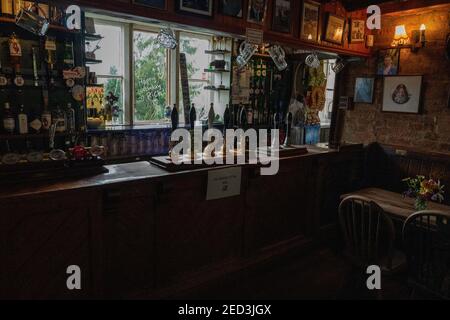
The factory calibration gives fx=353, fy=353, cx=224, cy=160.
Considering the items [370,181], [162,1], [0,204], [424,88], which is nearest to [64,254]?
[0,204]

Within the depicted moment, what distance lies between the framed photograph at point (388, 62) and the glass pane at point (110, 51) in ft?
11.6

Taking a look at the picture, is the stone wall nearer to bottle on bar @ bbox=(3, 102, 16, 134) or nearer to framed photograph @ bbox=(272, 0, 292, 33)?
framed photograph @ bbox=(272, 0, 292, 33)

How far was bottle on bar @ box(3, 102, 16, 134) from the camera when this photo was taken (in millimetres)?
3836

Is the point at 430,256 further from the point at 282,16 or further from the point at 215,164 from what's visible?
the point at 282,16

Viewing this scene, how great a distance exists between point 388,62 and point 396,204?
1953mm

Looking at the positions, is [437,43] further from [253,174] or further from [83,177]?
[83,177]

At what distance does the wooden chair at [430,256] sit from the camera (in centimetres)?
220

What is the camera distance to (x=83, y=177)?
2.30 m

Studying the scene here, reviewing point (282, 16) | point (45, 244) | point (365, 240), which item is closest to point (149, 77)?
point (282, 16)

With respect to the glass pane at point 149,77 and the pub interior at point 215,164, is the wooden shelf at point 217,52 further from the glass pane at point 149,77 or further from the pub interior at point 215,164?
the glass pane at point 149,77

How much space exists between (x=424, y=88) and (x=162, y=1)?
3023mm

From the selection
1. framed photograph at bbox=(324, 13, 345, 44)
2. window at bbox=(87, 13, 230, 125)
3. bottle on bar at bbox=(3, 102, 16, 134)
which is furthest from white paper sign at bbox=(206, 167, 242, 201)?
window at bbox=(87, 13, 230, 125)

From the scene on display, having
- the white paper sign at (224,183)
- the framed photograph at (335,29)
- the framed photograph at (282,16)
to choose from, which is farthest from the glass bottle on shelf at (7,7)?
the framed photograph at (335,29)

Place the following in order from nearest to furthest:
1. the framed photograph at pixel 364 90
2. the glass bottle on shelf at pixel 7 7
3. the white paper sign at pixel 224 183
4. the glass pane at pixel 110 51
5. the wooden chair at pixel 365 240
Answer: the wooden chair at pixel 365 240, the white paper sign at pixel 224 183, the glass bottle on shelf at pixel 7 7, the framed photograph at pixel 364 90, the glass pane at pixel 110 51
